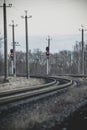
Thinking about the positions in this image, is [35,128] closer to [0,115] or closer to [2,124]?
[2,124]

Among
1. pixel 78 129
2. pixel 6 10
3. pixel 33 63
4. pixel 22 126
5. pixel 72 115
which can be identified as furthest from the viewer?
pixel 33 63

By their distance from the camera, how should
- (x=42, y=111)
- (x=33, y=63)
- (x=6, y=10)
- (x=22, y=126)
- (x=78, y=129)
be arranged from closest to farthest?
1. (x=78, y=129)
2. (x=22, y=126)
3. (x=42, y=111)
4. (x=6, y=10)
5. (x=33, y=63)

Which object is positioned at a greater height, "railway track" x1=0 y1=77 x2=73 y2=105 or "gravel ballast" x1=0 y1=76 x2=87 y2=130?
"gravel ballast" x1=0 y1=76 x2=87 y2=130

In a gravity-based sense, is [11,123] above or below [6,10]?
below

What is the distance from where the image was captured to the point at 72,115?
10.3 meters

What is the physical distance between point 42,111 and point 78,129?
3.18 meters

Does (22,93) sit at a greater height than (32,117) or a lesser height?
lesser

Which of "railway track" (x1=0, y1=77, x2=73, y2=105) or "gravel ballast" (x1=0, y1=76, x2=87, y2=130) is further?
"railway track" (x1=0, y1=77, x2=73, y2=105)

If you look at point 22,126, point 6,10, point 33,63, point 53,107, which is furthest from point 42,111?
point 33,63

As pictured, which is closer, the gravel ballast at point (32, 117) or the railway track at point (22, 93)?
the gravel ballast at point (32, 117)

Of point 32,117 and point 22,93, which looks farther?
point 22,93

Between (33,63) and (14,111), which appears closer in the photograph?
(14,111)

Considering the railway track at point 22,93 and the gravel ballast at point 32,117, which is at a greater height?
the gravel ballast at point 32,117

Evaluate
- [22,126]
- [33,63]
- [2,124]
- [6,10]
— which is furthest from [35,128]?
[33,63]
